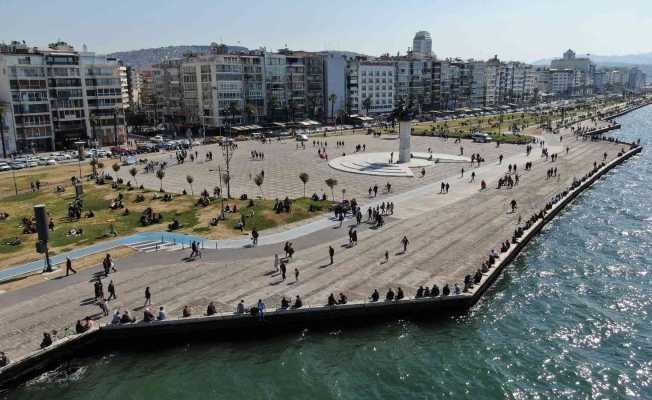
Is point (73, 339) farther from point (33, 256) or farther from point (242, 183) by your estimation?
point (242, 183)

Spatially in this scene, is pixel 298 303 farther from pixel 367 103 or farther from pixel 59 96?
pixel 367 103

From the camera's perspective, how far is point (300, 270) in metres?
35.6

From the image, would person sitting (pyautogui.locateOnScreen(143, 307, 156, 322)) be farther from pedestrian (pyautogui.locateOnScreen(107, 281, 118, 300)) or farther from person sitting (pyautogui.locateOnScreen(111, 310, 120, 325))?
pedestrian (pyautogui.locateOnScreen(107, 281, 118, 300))

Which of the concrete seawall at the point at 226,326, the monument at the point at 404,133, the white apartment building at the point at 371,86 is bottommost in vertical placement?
the concrete seawall at the point at 226,326

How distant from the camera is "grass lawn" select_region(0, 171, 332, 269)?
139 feet

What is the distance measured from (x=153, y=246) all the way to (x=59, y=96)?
2903 inches

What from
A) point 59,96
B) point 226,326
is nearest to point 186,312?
point 226,326

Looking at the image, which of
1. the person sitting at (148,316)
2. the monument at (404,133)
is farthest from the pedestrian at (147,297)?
the monument at (404,133)

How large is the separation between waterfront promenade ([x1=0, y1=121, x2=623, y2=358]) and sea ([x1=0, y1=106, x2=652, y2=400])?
266cm

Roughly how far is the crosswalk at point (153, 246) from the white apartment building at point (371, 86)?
12623 cm

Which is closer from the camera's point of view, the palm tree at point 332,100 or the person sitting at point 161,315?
the person sitting at point 161,315

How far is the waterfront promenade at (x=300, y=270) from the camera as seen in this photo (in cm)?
3016

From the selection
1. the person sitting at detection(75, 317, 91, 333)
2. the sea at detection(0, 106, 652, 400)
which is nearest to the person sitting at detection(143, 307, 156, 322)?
the sea at detection(0, 106, 652, 400)

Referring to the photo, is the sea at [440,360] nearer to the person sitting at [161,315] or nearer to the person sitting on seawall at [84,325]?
the person sitting on seawall at [84,325]
